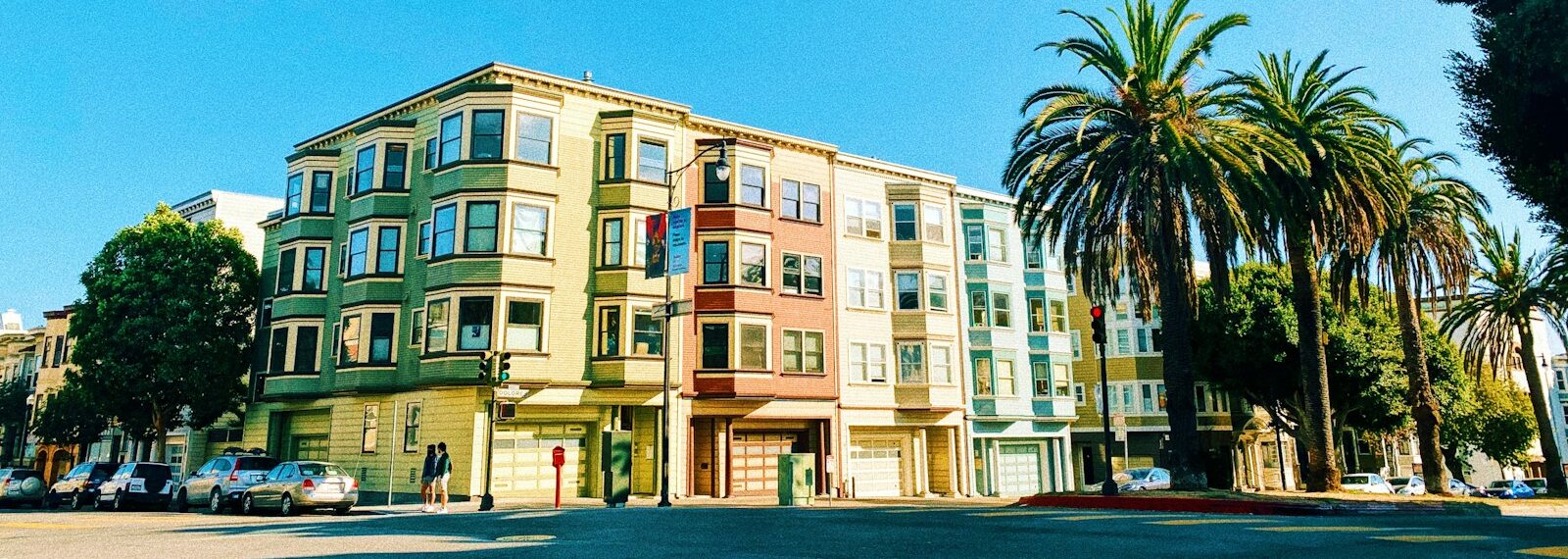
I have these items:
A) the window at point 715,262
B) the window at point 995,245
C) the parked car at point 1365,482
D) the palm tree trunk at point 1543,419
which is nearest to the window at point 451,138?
the window at point 715,262

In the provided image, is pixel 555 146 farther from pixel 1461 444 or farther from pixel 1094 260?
pixel 1461 444

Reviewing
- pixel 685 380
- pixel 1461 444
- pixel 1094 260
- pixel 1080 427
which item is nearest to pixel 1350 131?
pixel 1094 260

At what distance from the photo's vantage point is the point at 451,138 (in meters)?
35.9

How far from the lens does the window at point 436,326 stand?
3428cm

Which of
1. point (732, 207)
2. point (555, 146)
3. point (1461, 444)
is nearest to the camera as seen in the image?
point (555, 146)

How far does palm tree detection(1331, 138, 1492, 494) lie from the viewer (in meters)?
33.8

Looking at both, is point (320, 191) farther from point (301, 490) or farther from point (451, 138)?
point (301, 490)

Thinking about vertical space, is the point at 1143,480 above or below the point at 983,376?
below

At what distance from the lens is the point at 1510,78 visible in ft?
47.3

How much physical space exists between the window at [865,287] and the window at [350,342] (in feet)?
64.3

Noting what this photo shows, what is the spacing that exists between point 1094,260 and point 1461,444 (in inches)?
2021

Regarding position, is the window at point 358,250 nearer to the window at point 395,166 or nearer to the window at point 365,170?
the window at point 365,170

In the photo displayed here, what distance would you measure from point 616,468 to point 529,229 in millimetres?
10330

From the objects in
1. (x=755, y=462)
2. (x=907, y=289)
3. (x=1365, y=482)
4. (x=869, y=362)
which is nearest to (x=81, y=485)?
(x=755, y=462)
